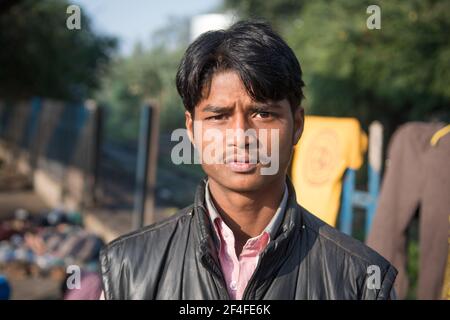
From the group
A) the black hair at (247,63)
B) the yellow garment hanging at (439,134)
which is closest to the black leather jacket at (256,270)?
the black hair at (247,63)

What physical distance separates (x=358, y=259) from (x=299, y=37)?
25.0 ft

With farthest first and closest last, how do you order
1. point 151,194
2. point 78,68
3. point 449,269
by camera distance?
point 78,68
point 151,194
point 449,269

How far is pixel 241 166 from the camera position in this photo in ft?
5.34

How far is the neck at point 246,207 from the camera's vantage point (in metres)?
1.68

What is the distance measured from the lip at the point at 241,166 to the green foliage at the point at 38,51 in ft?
40.5

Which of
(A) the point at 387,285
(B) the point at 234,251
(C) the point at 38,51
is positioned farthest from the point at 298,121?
(C) the point at 38,51

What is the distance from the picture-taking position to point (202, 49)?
1677 mm

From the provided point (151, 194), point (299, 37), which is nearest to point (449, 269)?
point (151, 194)

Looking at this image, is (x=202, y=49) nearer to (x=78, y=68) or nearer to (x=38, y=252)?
(x=38, y=252)

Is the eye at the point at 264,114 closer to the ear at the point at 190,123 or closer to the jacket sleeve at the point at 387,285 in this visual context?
the ear at the point at 190,123

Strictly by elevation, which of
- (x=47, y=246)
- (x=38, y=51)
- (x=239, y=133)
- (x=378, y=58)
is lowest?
(x=47, y=246)

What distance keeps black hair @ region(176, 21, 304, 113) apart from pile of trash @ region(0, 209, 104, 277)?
514 centimetres

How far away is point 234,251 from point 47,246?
676 centimetres

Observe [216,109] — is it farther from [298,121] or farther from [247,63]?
[298,121]
